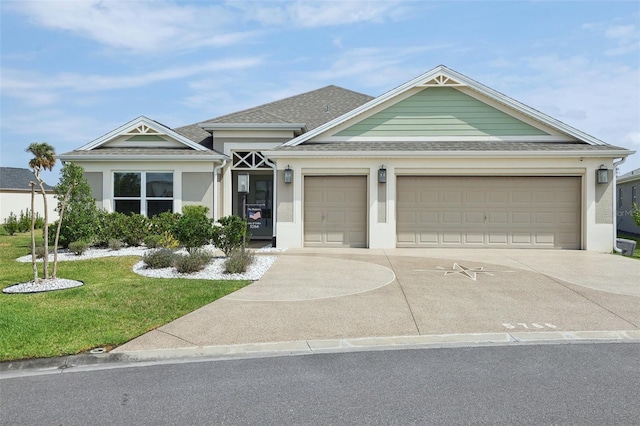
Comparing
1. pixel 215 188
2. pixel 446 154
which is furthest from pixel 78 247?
pixel 446 154

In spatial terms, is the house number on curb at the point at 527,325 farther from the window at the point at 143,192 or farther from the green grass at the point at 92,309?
the window at the point at 143,192

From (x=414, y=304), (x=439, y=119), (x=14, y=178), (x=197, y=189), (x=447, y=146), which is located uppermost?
(x=439, y=119)

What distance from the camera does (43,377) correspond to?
4.85 meters

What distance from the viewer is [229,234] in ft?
39.2

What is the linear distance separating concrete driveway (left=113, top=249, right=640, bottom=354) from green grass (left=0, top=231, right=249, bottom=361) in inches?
16.7

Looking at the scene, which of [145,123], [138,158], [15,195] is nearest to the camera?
[138,158]

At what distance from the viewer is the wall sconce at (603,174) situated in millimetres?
14664

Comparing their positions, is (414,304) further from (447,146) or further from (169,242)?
(447,146)

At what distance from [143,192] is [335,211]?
22.7ft

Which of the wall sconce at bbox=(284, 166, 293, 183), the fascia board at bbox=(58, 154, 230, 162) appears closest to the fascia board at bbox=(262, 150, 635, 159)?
the wall sconce at bbox=(284, 166, 293, 183)

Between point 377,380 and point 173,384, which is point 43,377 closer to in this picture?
point 173,384

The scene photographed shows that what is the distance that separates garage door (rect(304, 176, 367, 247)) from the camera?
15617 millimetres

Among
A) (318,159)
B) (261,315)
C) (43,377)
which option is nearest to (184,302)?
(261,315)

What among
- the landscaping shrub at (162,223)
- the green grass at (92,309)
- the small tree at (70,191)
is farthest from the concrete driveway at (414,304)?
the landscaping shrub at (162,223)
